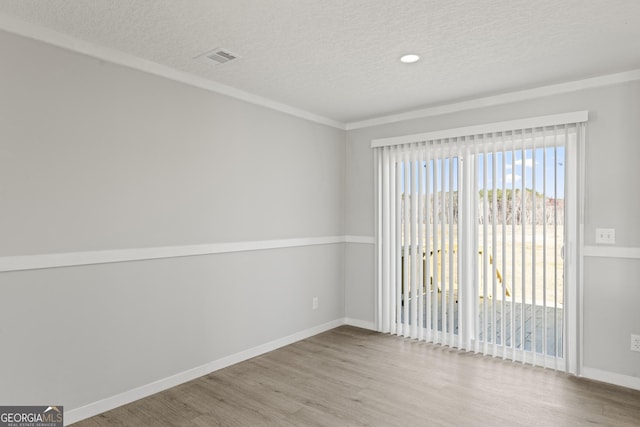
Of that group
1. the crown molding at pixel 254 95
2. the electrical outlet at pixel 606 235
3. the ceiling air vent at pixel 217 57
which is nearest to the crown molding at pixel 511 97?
the crown molding at pixel 254 95

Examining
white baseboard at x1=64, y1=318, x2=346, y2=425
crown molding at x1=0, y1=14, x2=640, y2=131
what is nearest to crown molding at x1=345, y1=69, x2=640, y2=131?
crown molding at x1=0, y1=14, x2=640, y2=131

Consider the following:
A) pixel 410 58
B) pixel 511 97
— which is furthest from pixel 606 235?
pixel 410 58

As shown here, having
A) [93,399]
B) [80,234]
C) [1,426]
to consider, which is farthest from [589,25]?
[1,426]

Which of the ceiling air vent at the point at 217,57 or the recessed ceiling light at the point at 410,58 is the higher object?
the recessed ceiling light at the point at 410,58

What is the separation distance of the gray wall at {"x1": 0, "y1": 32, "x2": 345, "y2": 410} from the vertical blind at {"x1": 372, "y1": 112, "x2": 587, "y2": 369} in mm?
1187

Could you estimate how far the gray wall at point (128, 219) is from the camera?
2279 millimetres

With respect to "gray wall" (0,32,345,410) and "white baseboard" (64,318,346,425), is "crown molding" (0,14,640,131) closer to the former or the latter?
"gray wall" (0,32,345,410)

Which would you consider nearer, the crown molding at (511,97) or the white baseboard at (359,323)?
the crown molding at (511,97)

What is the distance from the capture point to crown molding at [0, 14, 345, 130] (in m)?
2.26

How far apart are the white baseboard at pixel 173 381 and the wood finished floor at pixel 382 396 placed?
49 millimetres

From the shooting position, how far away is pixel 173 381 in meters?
2.99

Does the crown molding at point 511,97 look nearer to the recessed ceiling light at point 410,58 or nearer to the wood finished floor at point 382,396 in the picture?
the recessed ceiling light at point 410,58

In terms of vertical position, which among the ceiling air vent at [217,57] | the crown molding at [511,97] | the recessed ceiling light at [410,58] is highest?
the recessed ceiling light at [410,58]

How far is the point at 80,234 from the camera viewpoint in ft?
8.20
